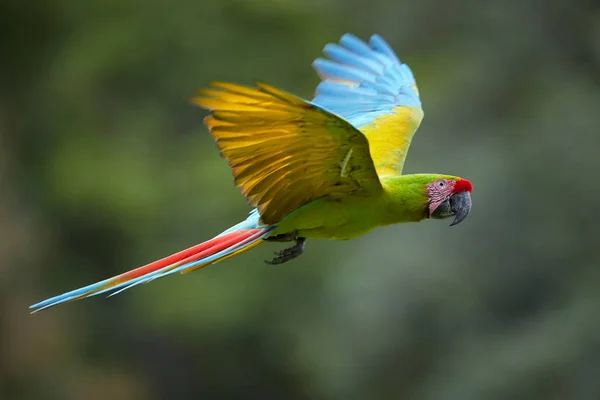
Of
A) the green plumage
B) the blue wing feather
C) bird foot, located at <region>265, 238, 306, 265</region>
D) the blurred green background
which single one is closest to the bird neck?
the green plumage

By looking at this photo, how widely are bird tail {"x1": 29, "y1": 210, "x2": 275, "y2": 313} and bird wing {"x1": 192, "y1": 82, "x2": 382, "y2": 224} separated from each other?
57mm

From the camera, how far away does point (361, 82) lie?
10.0ft

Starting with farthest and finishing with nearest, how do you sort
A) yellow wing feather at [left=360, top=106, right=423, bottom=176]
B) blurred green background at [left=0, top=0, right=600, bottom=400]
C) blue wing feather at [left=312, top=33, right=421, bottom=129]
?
blurred green background at [left=0, top=0, right=600, bottom=400] < blue wing feather at [left=312, top=33, right=421, bottom=129] < yellow wing feather at [left=360, top=106, right=423, bottom=176]

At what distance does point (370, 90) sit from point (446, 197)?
0.77 m

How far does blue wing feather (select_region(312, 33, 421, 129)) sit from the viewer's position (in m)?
2.99

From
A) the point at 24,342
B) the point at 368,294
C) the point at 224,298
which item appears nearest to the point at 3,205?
the point at 24,342

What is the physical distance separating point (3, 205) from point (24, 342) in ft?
3.32

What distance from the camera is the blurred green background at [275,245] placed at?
4.96 metres

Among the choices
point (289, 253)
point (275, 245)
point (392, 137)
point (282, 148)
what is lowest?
point (275, 245)

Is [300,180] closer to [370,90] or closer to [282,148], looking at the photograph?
[282,148]

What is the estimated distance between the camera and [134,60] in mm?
6902

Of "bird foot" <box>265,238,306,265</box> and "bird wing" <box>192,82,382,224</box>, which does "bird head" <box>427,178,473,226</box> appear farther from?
"bird foot" <box>265,238,306,265</box>

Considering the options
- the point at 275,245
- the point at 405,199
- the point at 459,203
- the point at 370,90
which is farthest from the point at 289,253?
the point at 275,245

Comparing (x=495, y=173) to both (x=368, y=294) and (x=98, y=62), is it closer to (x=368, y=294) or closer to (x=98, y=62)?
(x=368, y=294)
